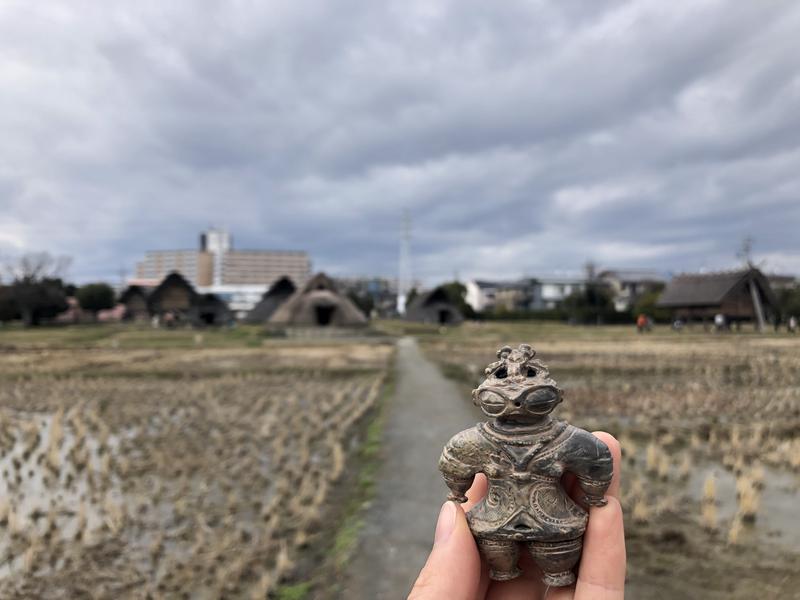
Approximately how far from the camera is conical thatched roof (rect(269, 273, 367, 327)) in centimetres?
4225

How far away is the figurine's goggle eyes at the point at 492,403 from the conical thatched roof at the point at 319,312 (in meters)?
39.7

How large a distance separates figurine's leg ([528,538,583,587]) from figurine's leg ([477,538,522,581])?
0.33ft

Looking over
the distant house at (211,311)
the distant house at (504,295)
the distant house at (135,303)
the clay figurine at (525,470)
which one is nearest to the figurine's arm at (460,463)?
the clay figurine at (525,470)

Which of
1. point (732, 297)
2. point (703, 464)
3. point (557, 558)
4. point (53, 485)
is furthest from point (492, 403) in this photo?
point (732, 297)

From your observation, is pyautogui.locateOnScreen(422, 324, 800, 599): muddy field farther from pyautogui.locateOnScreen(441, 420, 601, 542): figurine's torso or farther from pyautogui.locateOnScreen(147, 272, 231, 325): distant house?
pyautogui.locateOnScreen(147, 272, 231, 325): distant house

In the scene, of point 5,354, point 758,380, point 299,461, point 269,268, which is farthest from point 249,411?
point 269,268

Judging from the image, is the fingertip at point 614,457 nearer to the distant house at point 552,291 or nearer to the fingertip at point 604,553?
the fingertip at point 604,553

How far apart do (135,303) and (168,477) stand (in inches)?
2421

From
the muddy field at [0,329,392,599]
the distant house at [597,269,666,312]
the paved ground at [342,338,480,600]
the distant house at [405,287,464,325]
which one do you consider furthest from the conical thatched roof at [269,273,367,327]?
the distant house at [597,269,666,312]

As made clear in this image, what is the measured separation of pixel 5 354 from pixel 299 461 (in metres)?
28.1

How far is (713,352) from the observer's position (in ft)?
82.6

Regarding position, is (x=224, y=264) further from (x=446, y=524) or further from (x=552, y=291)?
(x=446, y=524)

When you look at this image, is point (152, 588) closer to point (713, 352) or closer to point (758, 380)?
point (758, 380)

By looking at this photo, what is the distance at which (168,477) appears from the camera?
902 centimetres
